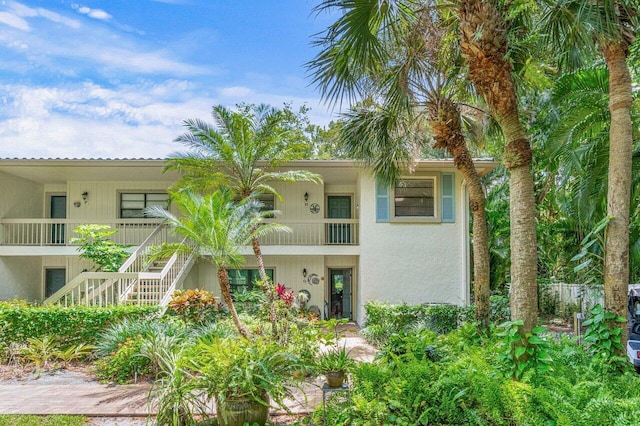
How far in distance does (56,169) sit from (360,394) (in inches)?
514

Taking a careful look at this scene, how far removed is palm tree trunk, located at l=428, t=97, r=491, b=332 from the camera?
8.25 meters

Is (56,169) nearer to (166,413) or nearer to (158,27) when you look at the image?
(158,27)

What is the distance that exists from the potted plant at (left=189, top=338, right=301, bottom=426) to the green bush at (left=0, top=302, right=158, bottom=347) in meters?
5.05

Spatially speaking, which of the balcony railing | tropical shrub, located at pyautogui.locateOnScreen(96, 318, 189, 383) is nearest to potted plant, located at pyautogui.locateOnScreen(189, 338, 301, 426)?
tropical shrub, located at pyautogui.locateOnScreen(96, 318, 189, 383)

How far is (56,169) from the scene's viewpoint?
1329 cm

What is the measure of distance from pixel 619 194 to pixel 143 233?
14.0 m

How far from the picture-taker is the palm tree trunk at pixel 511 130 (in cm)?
503

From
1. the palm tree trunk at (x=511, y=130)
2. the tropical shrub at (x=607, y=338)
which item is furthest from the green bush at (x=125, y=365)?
the tropical shrub at (x=607, y=338)

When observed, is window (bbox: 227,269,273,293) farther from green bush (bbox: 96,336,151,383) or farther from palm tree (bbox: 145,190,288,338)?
green bush (bbox: 96,336,151,383)

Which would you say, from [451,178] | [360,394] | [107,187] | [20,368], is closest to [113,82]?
[107,187]

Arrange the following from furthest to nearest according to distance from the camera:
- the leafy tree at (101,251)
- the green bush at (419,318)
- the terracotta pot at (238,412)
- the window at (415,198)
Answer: the window at (415,198) → the leafy tree at (101,251) → the green bush at (419,318) → the terracotta pot at (238,412)

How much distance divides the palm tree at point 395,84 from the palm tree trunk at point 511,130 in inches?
54.2

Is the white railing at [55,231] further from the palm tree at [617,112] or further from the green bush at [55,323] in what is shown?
the palm tree at [617,112]

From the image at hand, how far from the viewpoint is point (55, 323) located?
30.3 feet
